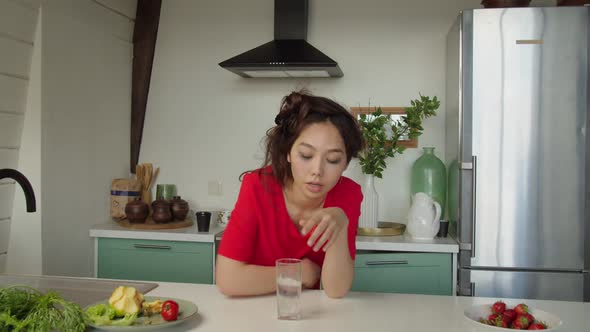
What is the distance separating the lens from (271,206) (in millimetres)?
1727

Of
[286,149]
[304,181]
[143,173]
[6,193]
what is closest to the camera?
[304,181]

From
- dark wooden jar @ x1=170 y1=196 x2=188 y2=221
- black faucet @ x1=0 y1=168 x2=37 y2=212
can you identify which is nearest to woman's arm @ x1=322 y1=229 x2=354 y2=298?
black faucet @ x1=0 y1=168 x2=37 y2=212

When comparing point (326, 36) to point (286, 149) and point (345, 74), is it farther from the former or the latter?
point (286, 149)

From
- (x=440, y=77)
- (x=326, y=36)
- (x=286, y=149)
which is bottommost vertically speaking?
(x=286, y=149)

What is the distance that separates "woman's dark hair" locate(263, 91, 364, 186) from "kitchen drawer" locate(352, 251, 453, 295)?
125 centimetres

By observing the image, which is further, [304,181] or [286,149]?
[286,149]

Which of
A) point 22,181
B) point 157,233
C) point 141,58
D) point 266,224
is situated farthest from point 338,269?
point 141,58

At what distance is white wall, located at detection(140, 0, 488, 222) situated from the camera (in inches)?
134

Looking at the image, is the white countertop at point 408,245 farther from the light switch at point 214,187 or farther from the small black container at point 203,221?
the light switch at point 214,187

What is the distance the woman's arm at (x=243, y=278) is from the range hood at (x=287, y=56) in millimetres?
1618

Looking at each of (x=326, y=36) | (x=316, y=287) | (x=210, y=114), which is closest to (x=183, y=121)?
(x=210, y=114)

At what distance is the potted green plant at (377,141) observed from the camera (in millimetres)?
3107

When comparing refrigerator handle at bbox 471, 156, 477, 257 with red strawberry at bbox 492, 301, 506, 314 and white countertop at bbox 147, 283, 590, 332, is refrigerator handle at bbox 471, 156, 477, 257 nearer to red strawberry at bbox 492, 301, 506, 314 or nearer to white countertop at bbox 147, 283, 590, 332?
white countertop at bbox 147, 283, 590, 332

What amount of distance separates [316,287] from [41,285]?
0.81 meters
